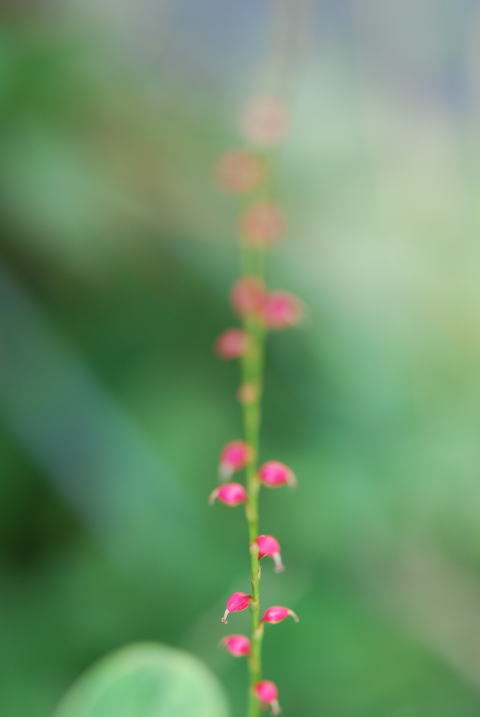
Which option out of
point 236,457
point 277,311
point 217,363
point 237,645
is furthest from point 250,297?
point 217,363

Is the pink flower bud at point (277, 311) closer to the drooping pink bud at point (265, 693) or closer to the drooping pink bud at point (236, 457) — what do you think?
the drooping pink bud at point (236, 457)

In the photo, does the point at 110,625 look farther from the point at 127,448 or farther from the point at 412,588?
the point at 412,588

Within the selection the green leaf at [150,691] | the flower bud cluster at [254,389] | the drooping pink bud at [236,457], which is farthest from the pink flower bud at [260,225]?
the green leaf at [150,691]

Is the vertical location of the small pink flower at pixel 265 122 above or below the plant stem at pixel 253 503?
above

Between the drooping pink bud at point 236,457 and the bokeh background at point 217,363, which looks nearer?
the drooping pink bud at point 236,457

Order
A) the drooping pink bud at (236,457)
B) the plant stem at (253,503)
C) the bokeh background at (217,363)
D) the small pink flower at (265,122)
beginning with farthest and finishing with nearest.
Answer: the bokeh background at (217,363) < the small pink flower at (265,122) < the drooping pink bud at (236,457) < the plant stem at (253,503)

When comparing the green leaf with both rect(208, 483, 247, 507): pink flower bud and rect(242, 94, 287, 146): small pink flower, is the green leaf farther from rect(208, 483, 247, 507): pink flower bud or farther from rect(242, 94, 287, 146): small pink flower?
rect(242, 94, 287, 146): small pink flower

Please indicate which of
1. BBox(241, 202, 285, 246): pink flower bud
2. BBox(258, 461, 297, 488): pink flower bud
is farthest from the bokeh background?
BBox(258, 461, 297, 488): pink flower bud
